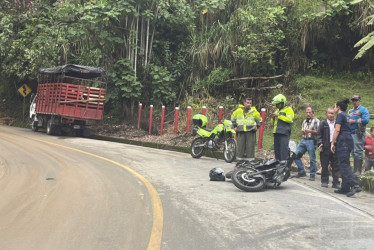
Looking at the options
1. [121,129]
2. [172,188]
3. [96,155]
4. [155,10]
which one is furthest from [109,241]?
[155,10]

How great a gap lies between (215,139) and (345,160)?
5.35 meters

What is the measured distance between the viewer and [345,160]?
7.43 metres

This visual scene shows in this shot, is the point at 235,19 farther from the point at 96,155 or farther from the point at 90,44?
the point at 96,155

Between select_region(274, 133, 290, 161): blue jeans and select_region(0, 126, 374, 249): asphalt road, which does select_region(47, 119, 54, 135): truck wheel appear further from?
select_region(274, 133, 290, 161): blue jeans

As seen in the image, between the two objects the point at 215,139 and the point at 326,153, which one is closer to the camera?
the point at 326,153

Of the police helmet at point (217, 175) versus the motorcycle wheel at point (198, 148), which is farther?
the motorcycle wheel at point (198, 148)

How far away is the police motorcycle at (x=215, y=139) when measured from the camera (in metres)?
11.7

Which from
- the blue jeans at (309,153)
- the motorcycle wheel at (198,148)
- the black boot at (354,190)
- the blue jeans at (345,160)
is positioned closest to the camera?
the black boot at (354,190)

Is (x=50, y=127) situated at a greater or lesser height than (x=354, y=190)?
greater

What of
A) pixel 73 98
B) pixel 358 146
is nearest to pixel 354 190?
pixel 358 146

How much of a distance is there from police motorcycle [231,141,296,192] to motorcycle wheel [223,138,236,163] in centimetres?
367

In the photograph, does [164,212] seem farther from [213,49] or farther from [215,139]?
[213,49]

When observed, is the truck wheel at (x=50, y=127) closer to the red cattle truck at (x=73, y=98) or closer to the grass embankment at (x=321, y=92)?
the red cattle truck at (x=73, y=98)

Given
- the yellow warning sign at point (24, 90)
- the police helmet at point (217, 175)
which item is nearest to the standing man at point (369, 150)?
the police helmet at point (217, 175)
